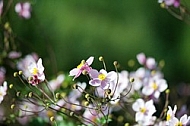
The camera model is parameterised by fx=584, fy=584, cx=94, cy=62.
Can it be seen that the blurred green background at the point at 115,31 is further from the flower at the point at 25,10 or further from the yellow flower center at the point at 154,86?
the yellow flower center at the point at 154,86

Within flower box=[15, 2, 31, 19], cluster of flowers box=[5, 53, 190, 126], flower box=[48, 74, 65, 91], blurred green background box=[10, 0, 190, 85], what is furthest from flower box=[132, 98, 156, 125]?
blurred green background box=[10, 0, 190, 85]

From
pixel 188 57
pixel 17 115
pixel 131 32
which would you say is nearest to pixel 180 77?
pixel 188 57

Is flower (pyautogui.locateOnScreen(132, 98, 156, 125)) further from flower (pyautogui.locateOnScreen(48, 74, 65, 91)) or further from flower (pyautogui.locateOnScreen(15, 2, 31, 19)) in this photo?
flower (pyautogui.locateOnScreen(15, 2, 31, 19))

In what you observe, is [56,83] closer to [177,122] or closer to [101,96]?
[101,96]

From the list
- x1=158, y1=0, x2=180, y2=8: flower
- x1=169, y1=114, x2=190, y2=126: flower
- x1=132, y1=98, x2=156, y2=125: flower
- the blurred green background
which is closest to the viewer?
x1=169, y1=114, x2=190, y2=126: flower

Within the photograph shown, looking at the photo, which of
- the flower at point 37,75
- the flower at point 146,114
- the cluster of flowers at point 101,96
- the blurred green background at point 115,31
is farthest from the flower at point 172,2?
the blurred green background at point 115,31

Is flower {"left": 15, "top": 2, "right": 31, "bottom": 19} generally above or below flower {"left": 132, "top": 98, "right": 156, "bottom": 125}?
above
